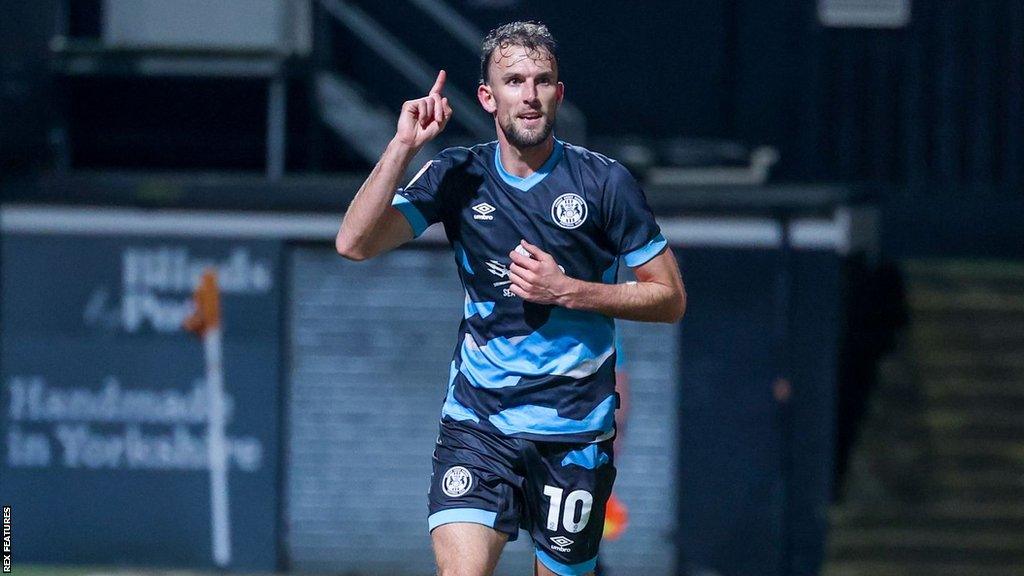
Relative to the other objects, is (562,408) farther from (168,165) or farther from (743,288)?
(168,165)

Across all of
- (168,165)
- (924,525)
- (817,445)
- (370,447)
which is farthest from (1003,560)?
(168,165)

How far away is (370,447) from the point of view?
11.1 meters

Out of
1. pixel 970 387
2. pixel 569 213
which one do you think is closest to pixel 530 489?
pixel 569 213

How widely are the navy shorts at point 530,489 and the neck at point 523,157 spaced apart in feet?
2.94

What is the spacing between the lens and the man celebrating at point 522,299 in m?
5.58

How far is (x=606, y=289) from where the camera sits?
5.51 metres

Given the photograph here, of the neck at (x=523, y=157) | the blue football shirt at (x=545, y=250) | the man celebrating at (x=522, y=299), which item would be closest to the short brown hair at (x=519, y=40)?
the man celebrating at (x=522, y=299)

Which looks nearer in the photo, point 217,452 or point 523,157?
point 523,157

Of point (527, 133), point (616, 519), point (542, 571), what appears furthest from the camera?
point (616, 519)

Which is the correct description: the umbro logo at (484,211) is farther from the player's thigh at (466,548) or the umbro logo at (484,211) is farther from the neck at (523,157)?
the player's thigh at (466,548)

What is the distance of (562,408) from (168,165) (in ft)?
27.6

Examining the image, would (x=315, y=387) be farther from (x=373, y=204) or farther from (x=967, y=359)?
(x=373, y=204)

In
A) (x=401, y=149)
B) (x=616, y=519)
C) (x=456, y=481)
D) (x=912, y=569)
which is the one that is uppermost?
(x=401, y=149)

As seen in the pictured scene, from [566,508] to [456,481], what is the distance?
15.8 inches
